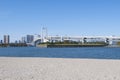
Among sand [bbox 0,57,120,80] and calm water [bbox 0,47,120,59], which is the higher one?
sand [bbox 0,57,120,80]

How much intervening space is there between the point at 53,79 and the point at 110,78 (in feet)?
8.40

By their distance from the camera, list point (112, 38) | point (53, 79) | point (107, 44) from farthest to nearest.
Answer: point (107, 44), point (112, 38), point (53, 79)

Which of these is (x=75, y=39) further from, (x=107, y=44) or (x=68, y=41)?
(x=107, y=44)

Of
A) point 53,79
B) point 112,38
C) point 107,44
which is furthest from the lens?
point 107,44

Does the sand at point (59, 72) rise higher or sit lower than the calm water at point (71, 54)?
higher

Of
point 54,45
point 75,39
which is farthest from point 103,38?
point 54,45

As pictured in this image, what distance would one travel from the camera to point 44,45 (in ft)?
543

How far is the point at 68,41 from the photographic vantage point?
564ft

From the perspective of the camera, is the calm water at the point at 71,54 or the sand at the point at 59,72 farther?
the calm water at the point at 71,54

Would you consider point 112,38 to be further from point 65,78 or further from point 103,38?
point 65,78

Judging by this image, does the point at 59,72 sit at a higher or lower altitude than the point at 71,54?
higher

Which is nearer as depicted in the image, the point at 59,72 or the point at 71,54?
the point at 59,72

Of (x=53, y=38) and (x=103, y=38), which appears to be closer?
(x=103, y=38)

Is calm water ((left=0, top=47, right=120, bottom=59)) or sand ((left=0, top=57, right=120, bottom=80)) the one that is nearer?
sand ((left=0, top=57, right=120, bottom=80))
